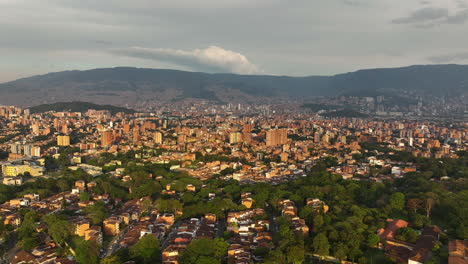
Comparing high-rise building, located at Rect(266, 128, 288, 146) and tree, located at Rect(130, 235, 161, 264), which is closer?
tree, located at Rect(130, 235, 161, 264)

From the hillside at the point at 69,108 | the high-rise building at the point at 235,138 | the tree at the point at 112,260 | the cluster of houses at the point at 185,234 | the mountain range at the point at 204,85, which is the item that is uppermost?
the mountain range at the point at 204,85

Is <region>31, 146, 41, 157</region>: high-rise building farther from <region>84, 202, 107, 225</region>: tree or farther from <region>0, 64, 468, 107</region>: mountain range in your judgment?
<region>0, 64, 468, 107</region>: mountain range

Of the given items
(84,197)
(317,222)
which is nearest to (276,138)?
(84,197)

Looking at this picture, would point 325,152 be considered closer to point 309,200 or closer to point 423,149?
point 423,149

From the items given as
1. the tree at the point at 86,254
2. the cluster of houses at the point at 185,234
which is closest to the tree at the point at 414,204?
the cluster of houses at the point at 185,234

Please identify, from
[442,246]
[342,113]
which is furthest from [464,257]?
[342,113]

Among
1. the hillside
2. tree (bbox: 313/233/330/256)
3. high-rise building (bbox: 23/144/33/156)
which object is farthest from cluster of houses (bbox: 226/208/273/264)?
the hillside

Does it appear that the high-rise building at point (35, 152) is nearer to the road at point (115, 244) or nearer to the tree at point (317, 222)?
the road at point (115, 244)
